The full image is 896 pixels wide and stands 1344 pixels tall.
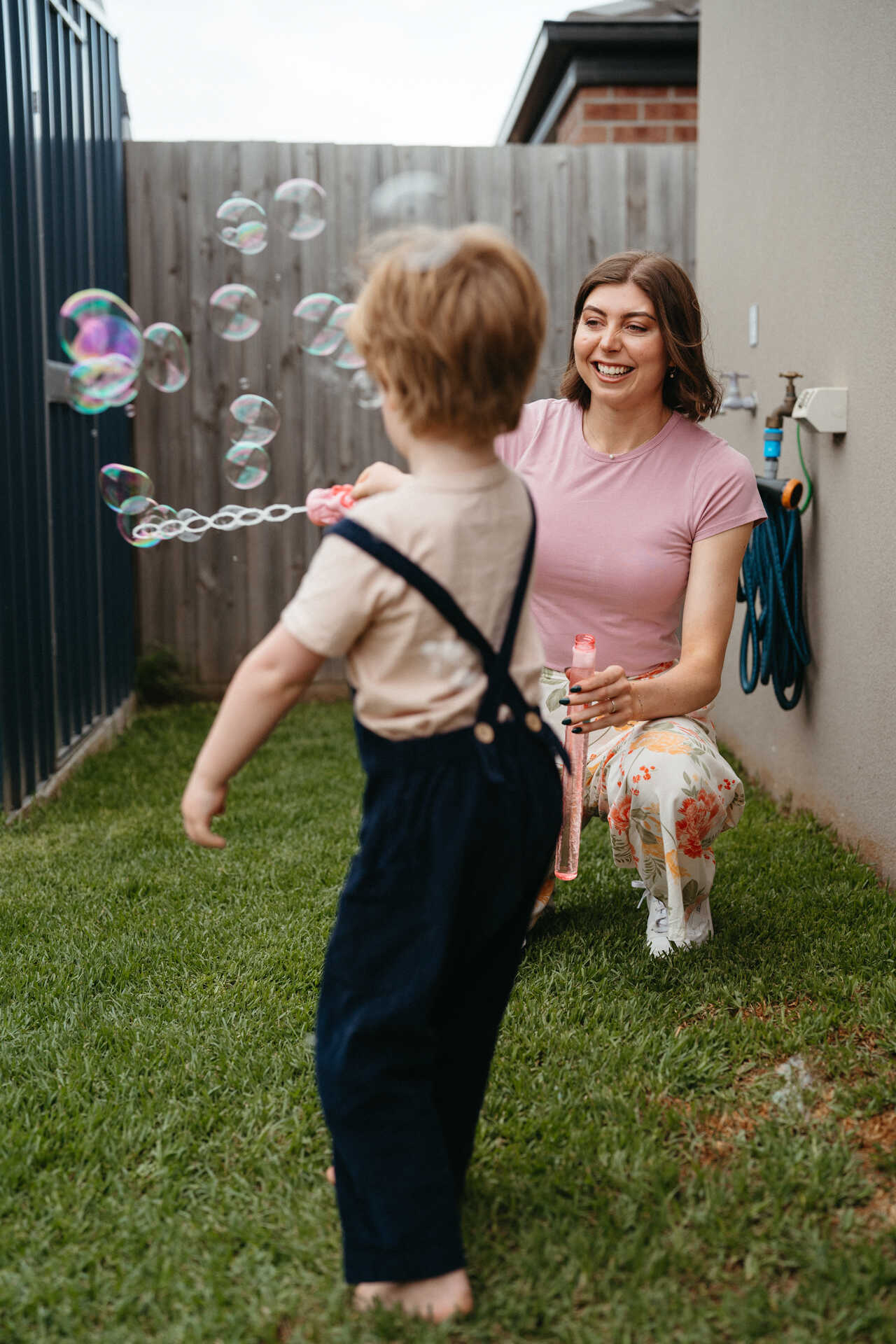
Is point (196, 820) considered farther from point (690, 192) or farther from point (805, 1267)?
point (690, 192)

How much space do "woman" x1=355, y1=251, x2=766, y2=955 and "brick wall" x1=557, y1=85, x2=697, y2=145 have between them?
4.14 metres

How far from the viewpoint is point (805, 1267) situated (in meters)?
1.55

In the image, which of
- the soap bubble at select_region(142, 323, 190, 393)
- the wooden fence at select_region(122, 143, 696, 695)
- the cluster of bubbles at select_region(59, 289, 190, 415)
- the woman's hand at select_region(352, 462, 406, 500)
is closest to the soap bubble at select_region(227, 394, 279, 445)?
the soap bubble at select_region(142, 323, 190, 393)

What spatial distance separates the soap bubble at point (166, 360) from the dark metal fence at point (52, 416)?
2.12ft

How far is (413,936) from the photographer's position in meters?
1.46

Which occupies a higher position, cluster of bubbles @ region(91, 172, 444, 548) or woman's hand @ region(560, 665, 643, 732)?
cluster of bubbles @ region(91, 172, 444, 548)

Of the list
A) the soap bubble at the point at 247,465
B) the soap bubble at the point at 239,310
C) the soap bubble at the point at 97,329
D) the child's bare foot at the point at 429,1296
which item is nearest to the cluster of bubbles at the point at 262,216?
the soap bubble at the point at 239,310

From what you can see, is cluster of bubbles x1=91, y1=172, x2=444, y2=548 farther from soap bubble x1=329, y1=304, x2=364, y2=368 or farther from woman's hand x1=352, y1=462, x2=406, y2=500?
woman's hand x1=352, y1=462, x2=406, y2=500

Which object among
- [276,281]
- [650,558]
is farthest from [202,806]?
[276,281]

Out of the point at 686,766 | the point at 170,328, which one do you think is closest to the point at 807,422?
the point at 686,766

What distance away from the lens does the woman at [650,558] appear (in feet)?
7.91

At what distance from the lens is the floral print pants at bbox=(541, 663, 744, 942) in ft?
7.84

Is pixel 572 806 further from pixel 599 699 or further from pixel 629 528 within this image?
pixel 629 528

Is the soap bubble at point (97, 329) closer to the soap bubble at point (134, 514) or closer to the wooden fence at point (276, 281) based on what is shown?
the soap bubble at point (134, 514)
